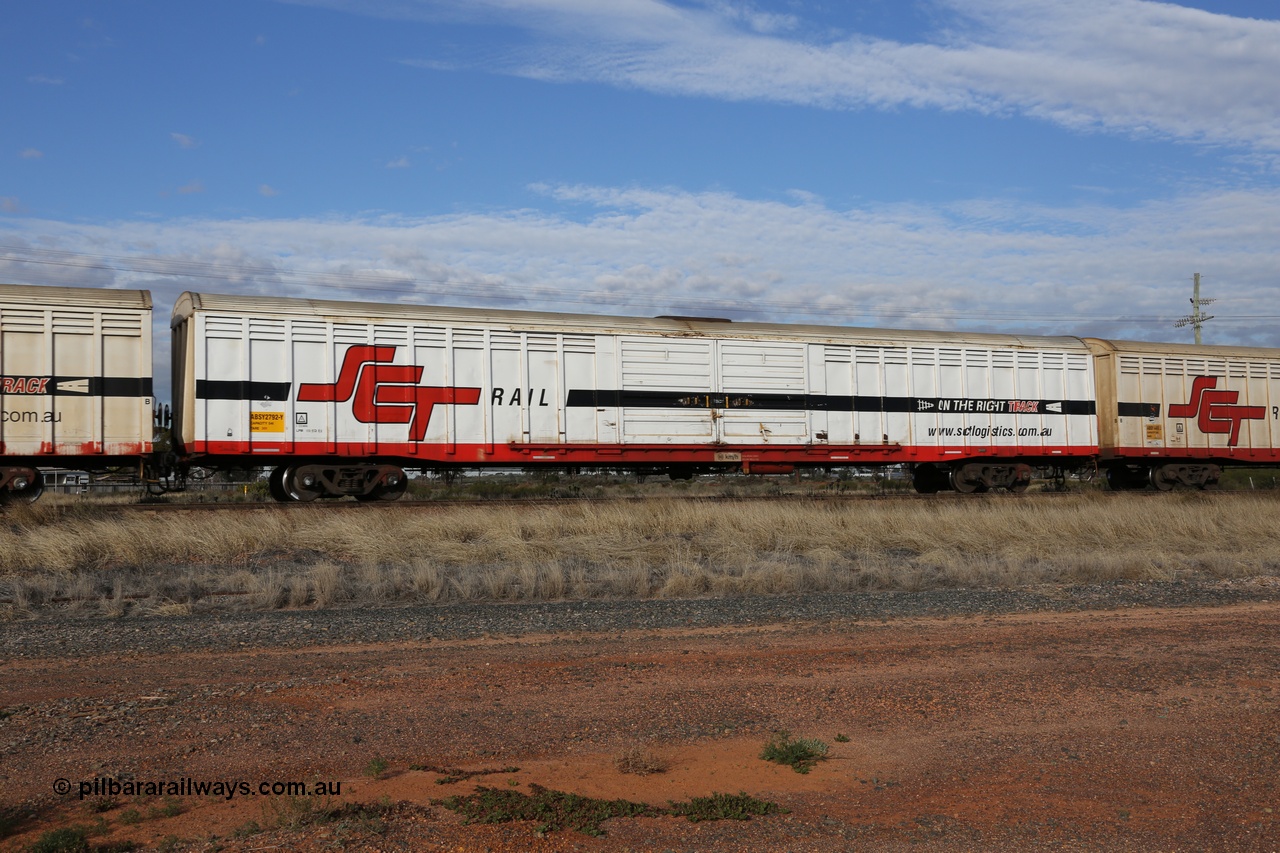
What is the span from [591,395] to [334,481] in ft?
14.9

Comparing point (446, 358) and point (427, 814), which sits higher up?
point (446, 358)

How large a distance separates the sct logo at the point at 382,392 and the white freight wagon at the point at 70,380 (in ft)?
8.08

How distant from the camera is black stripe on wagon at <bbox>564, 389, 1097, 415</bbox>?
17.5 meters

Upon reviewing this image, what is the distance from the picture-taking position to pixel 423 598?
930 centimetres

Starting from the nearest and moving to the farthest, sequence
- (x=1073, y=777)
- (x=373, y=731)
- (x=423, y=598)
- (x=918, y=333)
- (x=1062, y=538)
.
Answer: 1. (x=1073, y=777)
2. (x=373, y=731)
3. (x=423, y=598)
4. (x=1062, y=538)
5. (x=918, y=333)

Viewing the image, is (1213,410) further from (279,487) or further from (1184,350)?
(279,487)

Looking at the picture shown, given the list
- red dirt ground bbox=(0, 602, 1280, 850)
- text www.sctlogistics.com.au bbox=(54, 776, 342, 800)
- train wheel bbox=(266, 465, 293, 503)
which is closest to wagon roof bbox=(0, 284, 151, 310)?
train wheel bbox=(266, 465, 293, 503)

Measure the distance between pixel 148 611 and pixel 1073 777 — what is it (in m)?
7.31

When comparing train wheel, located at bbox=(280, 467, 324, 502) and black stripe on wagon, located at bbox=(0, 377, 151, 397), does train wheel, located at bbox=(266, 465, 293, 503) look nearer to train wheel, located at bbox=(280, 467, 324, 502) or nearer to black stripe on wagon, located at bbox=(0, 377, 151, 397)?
train wheel, located at bbox=(280, 467, 324, 502)

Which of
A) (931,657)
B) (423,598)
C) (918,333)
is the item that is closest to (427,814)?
(931,657)

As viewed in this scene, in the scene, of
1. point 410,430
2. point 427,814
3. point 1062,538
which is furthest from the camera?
point 410,430

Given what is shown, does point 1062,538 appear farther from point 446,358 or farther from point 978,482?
point 446,358

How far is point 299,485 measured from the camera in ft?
53.1

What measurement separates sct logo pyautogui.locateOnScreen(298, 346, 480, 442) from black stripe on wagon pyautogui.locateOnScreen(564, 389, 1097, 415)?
2.43 metres
